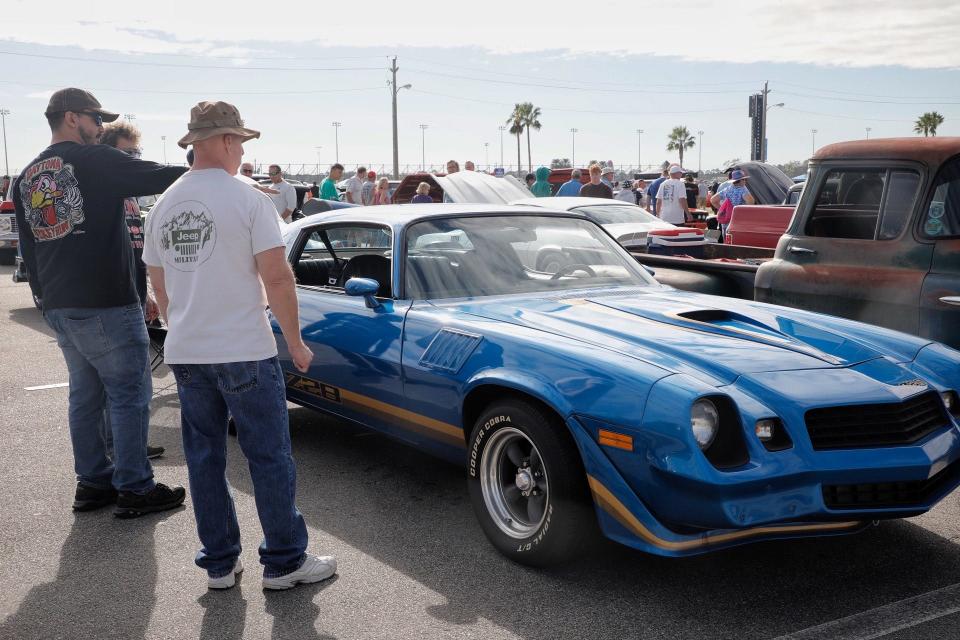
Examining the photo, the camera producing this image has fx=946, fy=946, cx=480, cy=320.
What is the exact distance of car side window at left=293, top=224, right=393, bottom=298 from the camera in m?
4.91

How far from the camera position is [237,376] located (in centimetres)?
337

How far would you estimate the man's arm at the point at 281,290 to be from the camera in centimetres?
332

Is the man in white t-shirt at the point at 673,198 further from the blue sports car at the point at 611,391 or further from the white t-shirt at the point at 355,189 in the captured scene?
the blue sports car at the point at 611,391

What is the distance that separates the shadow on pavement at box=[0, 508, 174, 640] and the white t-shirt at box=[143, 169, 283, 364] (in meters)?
0.93

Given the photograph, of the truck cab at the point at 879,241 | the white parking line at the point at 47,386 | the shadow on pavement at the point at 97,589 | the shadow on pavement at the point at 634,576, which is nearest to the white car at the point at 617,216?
the truck cab at the point at 879,241

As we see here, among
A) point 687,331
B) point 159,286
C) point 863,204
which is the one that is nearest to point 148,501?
point 159,286

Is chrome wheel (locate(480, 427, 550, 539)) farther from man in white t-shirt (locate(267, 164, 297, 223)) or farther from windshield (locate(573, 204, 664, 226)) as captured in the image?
man in white t-shirt (locate(267, 164, 297, 223))

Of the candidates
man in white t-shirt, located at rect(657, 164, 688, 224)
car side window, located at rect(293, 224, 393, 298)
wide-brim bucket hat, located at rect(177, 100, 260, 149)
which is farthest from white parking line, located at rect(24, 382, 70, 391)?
man in white t-shirt, located at rect(657, 164, 688, 224)

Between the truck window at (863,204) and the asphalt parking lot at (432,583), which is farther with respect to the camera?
the truck window at (863,204)

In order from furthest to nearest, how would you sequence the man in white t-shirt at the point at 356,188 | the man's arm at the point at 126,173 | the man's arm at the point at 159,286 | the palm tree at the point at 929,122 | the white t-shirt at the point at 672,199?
the palm tree at the point at 929,122 < the man in white t-shirt at the point at 356,188 < the white t-shirt at the point at 672,199 < the man's arm at the point at 126,173 < the man's arm at the point at 159,286

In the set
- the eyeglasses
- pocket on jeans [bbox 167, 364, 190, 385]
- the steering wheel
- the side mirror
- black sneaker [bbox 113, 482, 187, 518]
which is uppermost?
the eyeglasses

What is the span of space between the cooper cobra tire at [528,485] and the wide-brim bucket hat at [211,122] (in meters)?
1.46

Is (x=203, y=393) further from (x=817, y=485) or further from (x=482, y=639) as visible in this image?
(x=817, y=485)

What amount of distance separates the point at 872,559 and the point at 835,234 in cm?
232
